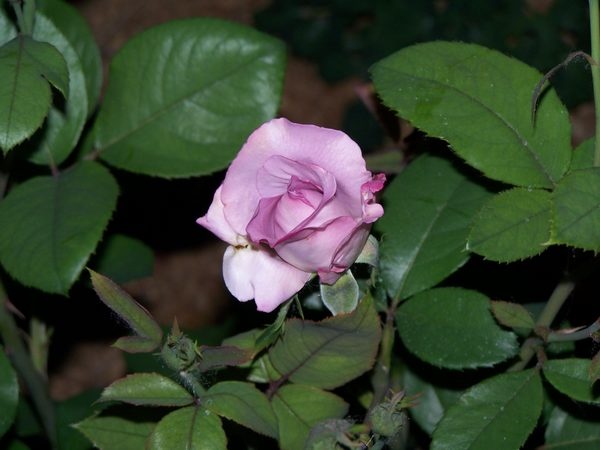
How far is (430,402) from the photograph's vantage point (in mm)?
947

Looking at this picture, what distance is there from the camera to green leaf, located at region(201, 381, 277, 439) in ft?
2.39

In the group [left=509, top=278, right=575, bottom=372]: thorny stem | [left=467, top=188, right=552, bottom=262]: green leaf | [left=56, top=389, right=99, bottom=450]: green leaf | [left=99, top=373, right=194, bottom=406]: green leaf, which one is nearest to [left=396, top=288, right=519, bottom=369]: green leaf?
[left=509, top=278, right=575, bottom=372]: thorny stem

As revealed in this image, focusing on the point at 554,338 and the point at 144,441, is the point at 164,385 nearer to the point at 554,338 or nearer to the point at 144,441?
the point at 144,441

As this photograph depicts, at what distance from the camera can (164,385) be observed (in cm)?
75

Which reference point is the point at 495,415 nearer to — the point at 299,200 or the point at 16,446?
the point at 299,200

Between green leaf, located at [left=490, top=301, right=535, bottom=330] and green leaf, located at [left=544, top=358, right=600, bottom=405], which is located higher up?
green leaf, located at [left=490, top=301, right=535, bottom=330]

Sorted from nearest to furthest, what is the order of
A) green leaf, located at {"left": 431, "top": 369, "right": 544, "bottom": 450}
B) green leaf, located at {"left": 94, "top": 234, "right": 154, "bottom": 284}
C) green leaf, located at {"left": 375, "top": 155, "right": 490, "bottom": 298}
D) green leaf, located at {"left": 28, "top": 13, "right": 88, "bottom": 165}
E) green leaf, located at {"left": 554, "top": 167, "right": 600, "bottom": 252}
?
green leaf, located at {"left": 554, "top": 167, "right": 600, "bottom": 252}, green leaf, located at {"left": 431, "top": 369, "right": 544, "bottom": 450}, green leaf, located at {"left": 375, "top": 155, "right": 490, "bottom": 298}, green leaf, located at {"left": 28, "top": 13, "right": 88, "bottom": 165}, green leaf, located at {"left": 94, "top": 234, "right": 154, "bottom": 284}

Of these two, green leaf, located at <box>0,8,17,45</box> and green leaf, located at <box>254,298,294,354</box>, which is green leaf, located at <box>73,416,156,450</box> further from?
green leaf, located at <box>0,8,17,45</box>

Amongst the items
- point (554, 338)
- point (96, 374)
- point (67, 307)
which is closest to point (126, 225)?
point (96, 374)

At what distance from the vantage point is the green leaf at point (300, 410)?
811 mm

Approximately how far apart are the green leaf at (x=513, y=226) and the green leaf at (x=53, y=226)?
13.9 inches

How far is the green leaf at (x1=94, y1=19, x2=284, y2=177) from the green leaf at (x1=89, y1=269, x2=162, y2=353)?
0.29 m

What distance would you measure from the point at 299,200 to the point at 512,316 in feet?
0.80

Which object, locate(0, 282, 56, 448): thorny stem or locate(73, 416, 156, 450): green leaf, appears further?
locate(0, 282, 56, 448): thorny stem
